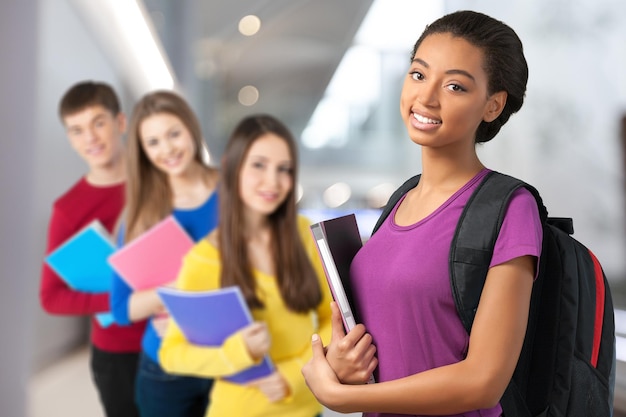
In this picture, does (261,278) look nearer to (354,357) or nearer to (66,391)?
(354,357)

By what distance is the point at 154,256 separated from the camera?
2006 millimetres

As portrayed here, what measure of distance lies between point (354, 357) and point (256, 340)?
30.7 inches

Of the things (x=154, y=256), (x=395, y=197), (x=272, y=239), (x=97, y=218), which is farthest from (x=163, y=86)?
(x=395, y=197)

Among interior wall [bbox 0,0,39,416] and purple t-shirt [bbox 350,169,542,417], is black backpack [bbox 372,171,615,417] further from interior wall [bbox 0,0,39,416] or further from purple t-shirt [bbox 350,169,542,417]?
interior wall [bbox 0,0,39,416]

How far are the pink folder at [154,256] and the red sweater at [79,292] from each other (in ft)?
0.86

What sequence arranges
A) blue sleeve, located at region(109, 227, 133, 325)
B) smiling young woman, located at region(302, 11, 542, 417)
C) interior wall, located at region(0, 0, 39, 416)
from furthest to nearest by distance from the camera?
interior wall, located at region(0, 0, 39, 416) < blue sleeve, located at region(109, 227, 133, 325) < smiling young woman, located at region(302, 11, 542, 417)

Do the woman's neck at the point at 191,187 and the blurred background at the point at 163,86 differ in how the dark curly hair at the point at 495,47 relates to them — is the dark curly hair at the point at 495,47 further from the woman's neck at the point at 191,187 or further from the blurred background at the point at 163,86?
the woman's neck at the point at 191,187

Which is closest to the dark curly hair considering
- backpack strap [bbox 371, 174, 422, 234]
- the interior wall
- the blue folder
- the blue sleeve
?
backpack strap [bbox 371, 174, 422, 234]

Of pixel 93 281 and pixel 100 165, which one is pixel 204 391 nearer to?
pixel 93 281

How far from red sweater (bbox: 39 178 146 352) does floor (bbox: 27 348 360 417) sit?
0.46 m

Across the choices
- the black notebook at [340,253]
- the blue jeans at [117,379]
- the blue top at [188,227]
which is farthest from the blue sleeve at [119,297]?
the black notebook at [340,253]

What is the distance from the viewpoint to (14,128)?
94.1 inches

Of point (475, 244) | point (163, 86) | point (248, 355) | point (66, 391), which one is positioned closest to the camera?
point (475, 244)

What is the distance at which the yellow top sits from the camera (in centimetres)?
148
